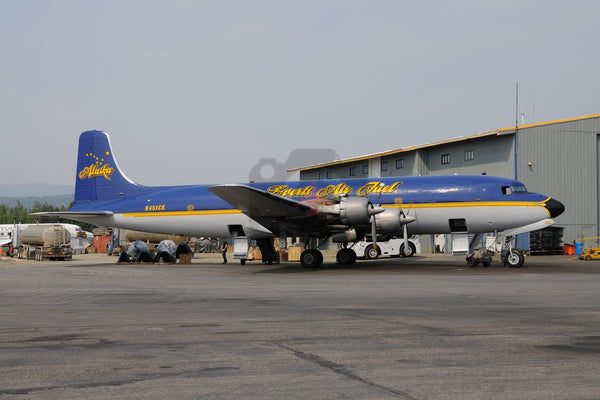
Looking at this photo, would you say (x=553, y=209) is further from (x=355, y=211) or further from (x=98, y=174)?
(x=98, y=174)

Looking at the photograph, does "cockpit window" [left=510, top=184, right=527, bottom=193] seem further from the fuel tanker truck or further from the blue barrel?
the fuel tanker truck

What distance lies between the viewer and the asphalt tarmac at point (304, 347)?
19.5 ft

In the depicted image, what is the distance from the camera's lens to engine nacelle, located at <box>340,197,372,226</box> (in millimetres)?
27125

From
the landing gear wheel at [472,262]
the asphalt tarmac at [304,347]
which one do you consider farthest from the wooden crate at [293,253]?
the asphalt tarmac at [304,347]

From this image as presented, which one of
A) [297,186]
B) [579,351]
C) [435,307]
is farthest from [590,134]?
[579,351]

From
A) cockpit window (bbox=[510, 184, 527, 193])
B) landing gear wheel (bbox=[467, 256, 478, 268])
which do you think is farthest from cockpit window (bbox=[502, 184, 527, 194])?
landing gear wheel (bbox=[467, 256, 478, 268])

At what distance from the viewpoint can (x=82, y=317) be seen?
1148cm

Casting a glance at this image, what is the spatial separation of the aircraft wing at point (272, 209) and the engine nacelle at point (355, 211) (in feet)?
4.34

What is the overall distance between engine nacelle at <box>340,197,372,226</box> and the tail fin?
14538 mm

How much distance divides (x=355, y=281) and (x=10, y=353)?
14.6m

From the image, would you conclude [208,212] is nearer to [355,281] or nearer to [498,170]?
[355,281]

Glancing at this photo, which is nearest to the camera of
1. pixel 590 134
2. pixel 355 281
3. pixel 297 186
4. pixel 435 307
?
pixel 435 307

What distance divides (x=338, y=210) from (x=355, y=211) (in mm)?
839

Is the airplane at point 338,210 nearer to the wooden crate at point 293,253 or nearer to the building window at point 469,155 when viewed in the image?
the wooden crate at point 293,253
